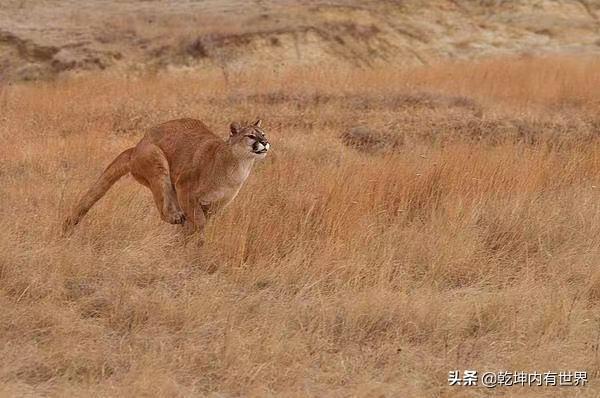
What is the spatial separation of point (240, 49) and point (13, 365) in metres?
18.8

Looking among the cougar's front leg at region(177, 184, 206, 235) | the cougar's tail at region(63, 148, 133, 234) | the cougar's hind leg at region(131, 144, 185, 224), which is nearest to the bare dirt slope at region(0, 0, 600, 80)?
the cougar's tail at region(63, 148, 133, 234)

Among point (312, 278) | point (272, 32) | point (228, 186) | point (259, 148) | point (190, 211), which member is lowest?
point (272, 32)

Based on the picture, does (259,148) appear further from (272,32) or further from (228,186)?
(272,32)

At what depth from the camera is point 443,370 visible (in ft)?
16.1

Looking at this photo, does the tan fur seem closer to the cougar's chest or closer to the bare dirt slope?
the cougar's chest

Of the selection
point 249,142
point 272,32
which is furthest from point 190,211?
point 272,32

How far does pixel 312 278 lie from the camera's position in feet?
20.4

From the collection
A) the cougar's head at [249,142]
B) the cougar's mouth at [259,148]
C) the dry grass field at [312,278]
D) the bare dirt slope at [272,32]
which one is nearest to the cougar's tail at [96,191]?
the dry grass field at [312,278]

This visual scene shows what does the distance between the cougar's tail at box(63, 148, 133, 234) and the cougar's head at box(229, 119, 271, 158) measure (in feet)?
3.10

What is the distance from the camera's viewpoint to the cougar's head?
664cm

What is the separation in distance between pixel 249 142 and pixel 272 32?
58.2 feet

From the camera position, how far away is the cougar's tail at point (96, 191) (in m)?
6.92

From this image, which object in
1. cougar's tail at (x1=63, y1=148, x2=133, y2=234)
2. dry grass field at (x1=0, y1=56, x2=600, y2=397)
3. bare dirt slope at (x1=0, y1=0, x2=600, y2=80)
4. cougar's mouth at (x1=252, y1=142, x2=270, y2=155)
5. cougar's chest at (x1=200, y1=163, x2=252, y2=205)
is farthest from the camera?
bare dirt slope at (x1=0, y1=0, x2=600, y2=80)

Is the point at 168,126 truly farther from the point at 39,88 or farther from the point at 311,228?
the point at 39,88
